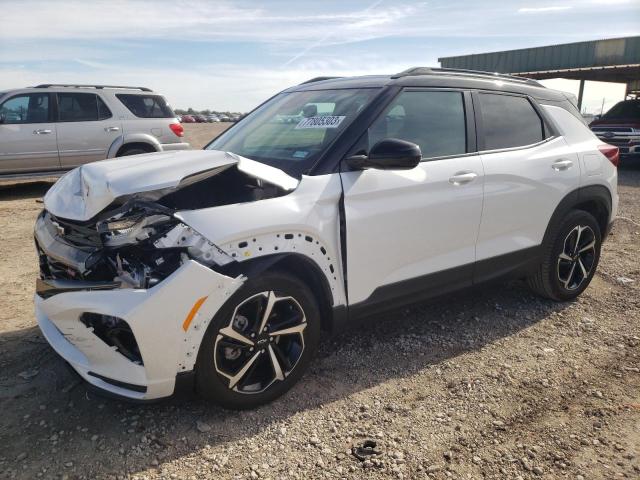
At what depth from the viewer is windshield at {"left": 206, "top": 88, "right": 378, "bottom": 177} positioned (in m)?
2.99

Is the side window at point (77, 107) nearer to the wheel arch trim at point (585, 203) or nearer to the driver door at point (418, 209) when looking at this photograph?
the driver door at point (418, 209)

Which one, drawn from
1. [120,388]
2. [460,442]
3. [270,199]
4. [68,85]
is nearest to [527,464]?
[460,442]

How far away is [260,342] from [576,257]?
298 centimetres

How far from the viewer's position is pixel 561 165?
12.8ft

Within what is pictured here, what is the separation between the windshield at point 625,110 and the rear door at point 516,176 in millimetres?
11156

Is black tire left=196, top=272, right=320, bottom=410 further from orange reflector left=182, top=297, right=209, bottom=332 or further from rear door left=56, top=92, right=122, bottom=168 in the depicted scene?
rear door left=56, top=92, right=122, bottom=168

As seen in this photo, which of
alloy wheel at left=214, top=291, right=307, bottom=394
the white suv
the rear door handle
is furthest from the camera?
the rear door handle

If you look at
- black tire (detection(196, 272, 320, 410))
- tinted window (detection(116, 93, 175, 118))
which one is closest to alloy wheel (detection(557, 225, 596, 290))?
black tire (detection(196, 272, 320, 410))

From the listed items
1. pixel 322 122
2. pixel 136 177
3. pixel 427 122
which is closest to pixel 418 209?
pixel 427 122

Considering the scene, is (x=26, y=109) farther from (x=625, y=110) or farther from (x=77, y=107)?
(x=625, y=110)

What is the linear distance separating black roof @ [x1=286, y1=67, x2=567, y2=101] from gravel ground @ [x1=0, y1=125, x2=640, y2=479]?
1758 millimetres

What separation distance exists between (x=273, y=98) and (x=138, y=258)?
2.08m

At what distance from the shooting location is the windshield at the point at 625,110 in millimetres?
13016

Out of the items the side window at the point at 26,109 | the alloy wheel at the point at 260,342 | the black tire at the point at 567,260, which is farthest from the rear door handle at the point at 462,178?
the side window at the point at 26,109
